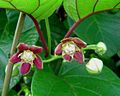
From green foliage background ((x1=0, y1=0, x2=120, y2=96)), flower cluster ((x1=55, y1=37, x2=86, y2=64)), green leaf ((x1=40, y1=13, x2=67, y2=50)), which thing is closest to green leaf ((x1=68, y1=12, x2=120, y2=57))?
green foliage background ((x1=0, y1=0, x2=120, y2=96))

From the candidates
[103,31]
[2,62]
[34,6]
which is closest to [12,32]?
[2,62]

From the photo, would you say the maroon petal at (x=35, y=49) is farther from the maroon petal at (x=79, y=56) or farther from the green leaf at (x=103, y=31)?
the green leaf at (x=103, y=31)

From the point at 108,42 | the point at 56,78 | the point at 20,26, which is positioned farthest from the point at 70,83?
the point at 108,42

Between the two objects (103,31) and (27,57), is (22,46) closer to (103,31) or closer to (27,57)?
(27,57)

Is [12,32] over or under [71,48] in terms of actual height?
over

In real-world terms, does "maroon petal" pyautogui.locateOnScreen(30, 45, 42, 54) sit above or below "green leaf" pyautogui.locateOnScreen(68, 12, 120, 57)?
below

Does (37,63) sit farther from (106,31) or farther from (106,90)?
(106,31)

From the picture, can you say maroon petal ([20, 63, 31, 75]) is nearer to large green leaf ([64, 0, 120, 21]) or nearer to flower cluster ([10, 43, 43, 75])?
flower cluster ([10, 43, 43, 75])
